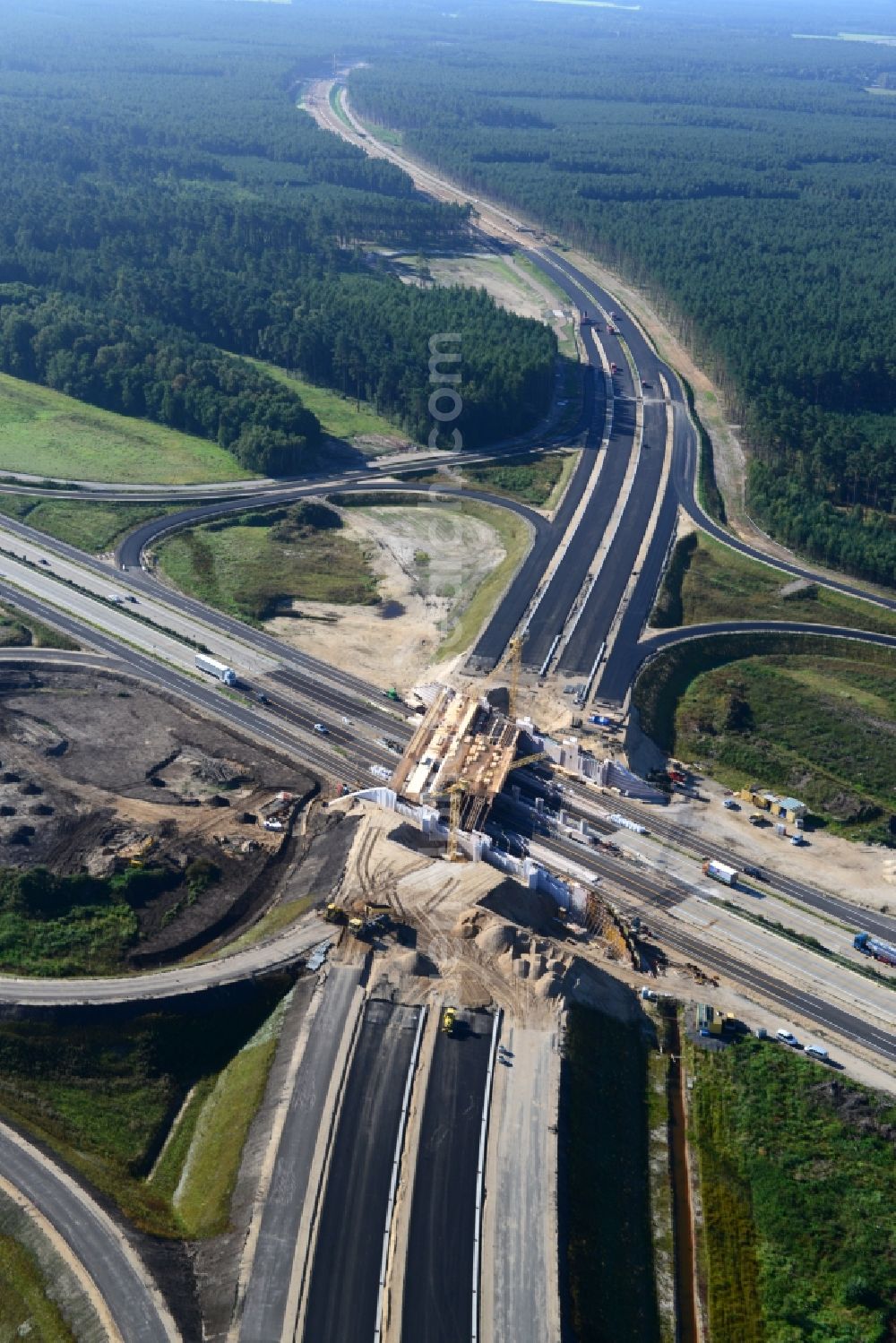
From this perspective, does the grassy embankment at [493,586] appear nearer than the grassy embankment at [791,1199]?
No

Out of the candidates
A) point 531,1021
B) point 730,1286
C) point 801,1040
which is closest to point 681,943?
point 801,1040

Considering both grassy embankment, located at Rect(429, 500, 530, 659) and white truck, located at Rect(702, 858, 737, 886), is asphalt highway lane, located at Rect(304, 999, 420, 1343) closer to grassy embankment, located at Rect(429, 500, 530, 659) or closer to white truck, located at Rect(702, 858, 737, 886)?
white truck, located at Rect(702, 858, 737, 886)

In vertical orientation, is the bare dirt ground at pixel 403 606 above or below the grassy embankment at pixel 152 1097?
above

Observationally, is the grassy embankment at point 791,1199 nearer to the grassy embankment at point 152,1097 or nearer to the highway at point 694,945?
the highway at point 694,945

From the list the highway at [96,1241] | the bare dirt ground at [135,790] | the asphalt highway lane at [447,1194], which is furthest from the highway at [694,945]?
the highway at [96,1241]

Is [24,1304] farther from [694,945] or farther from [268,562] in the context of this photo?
[268,562]
